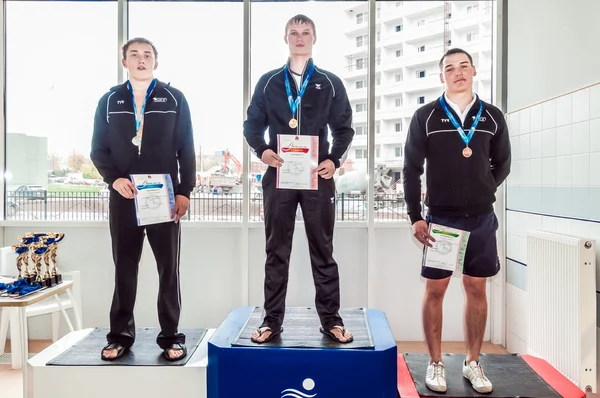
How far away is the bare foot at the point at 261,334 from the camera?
2.07m

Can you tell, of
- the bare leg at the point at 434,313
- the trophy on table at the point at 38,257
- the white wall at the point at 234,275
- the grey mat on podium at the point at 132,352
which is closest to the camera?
the grey mat on podium at the point at 132,352

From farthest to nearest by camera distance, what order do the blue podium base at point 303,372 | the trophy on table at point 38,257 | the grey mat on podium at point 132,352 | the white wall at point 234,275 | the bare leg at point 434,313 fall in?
the white wall at point 234,275
the trophy on table at point 38,257
the bare leg at point 434,313
the grey mat on podium at point 132,352
the blue podium base at point 303,372

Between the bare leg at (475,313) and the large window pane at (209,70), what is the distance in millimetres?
1813

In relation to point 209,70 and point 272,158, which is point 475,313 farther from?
point 209,70

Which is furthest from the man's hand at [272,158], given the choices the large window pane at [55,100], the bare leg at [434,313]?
the large window pane at [55,100]

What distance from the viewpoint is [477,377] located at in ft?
6.88

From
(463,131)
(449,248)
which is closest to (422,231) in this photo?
(449,248)

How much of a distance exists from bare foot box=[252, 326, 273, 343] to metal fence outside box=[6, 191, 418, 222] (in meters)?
1.41

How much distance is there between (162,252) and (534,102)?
8.28 ft

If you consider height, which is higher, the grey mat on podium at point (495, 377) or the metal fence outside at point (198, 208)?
the metal fence outside at point (198, 208)

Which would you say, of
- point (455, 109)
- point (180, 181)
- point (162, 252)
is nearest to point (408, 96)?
point (455, 109)

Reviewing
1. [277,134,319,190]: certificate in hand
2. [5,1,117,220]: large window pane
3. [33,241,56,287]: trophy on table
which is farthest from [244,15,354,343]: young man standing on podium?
[5,1,117,220]: large window pane

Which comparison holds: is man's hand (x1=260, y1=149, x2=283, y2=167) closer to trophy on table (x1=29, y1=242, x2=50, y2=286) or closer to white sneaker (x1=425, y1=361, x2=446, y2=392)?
white sneaker (x1=425, y1=361, x2=446, y2=392)

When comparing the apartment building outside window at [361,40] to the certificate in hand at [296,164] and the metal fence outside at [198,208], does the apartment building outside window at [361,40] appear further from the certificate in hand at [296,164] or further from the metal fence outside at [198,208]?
the certificate in hand at [296,164]
